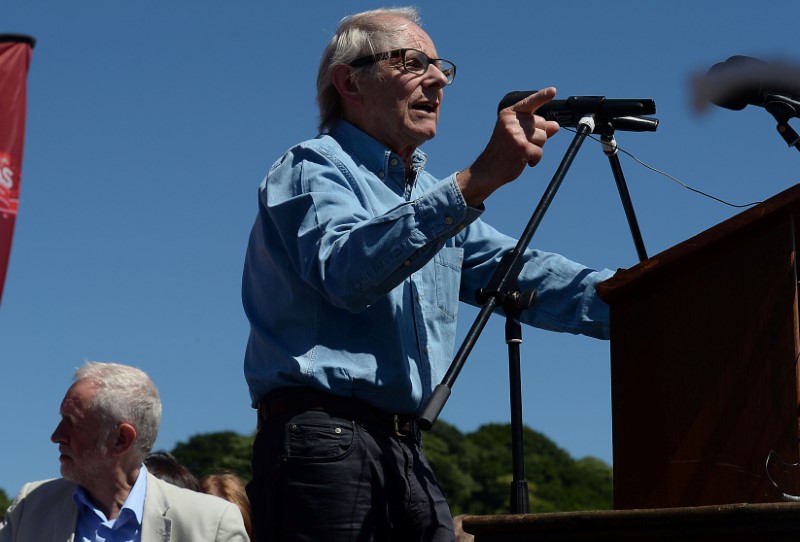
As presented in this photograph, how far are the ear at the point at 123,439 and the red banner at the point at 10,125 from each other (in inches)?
77.6

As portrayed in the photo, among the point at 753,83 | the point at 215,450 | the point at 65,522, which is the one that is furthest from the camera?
the point at 215,450

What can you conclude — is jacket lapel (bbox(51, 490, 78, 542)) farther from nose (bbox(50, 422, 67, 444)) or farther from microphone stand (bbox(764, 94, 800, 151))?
microphone stand (bbox(764, 94, 800, 151))

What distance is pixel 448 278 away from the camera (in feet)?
11.7

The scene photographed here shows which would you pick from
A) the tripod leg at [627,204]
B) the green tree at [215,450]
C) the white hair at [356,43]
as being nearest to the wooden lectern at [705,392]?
the tripod leg at [627,204]

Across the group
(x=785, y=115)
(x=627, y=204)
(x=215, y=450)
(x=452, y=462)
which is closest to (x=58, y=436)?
(x=627, y=204)

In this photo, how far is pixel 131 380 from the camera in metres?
4.30

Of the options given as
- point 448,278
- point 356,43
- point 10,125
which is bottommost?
point 448,278

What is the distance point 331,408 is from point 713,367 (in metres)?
0.97

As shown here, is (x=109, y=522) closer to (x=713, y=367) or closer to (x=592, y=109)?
(x=592, y=109)

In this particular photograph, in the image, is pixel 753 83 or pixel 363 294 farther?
pixel 753 83

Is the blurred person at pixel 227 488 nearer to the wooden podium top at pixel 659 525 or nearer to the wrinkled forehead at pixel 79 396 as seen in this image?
the wrinkled forehead at pixel 79 396

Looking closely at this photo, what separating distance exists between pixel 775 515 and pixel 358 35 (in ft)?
6.14

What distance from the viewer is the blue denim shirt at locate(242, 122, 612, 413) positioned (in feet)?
9.71

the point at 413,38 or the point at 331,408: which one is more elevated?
the point at 413,38
